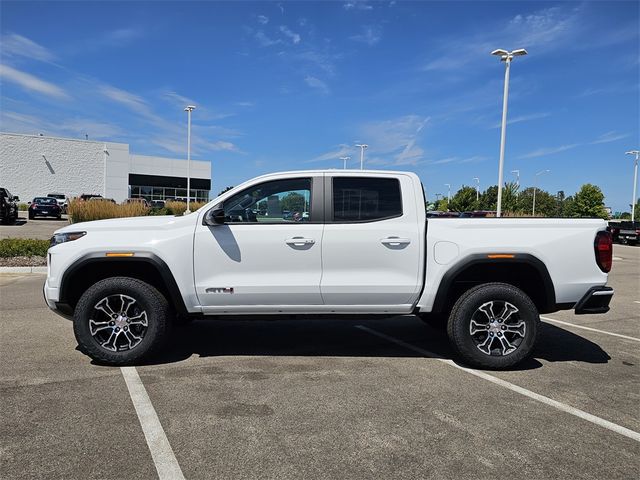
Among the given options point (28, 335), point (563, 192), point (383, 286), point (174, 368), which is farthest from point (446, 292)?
point (563, 192)

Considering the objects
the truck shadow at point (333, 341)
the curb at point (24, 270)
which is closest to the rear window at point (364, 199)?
the truck shadow at point (333, 341)

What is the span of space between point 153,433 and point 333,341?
9.27 ft

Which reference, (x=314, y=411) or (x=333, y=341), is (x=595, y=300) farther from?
(x=314, y=411)

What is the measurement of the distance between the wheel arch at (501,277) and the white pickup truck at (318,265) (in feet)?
0.06

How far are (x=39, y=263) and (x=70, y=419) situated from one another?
31.2ft

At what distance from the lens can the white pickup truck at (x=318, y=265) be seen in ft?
15.2

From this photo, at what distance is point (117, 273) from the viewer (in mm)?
4879

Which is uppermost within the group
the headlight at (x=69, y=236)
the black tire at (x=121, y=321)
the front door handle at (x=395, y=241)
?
the front door handle at (x=395, y=241)

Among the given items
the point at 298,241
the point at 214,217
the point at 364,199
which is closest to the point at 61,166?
the point at 214,217

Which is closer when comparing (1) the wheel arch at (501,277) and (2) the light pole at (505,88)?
(1) the wheel arch at (501,277)

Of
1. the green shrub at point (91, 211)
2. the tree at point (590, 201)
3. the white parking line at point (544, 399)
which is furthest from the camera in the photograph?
the tree at point (590, 201)

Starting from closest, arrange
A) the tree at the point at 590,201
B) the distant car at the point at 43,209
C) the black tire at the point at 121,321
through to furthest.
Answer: the black tire at the point at 121,321, the distant car at the point at 43,209, the tree at the point at 590,201

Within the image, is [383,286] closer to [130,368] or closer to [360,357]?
[360,357]

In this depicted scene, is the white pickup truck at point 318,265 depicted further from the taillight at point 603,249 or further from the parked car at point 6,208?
the parked car at point 6,208
